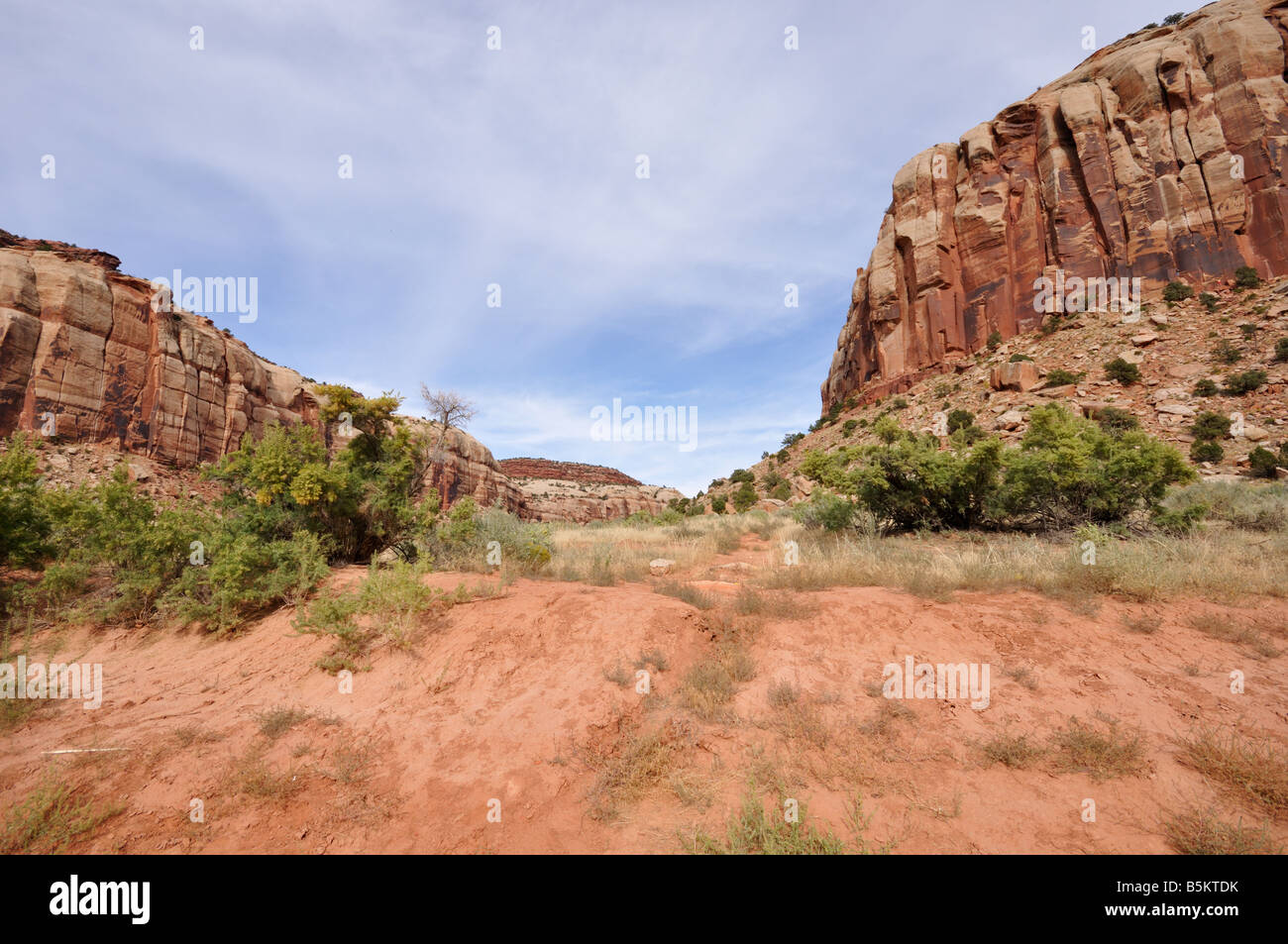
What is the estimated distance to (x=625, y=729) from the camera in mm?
4156

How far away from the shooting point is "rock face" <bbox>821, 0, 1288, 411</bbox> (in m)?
27.9

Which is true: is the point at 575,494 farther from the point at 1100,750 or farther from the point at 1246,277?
the point at 1100,750

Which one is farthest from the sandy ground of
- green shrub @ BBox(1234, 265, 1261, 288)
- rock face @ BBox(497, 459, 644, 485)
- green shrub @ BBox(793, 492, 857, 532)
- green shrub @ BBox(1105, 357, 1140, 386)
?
rock face @ BBox(497, 459, 644, 485)

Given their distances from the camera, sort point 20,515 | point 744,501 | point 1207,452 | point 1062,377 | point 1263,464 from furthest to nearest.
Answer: point 744,501 < point 1062,377 < point 1207,452 < point 1263,464 < point 20,515

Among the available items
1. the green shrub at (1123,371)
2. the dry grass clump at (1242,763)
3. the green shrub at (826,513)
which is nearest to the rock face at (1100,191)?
the green shrub at (1123,371)

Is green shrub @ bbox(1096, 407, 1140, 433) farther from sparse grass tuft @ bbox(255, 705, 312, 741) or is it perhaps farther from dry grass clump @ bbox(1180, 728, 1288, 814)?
sparse grass tuft @ bbox(255, 705, 312, 741)

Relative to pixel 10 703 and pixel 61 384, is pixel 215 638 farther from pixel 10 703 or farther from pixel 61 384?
pixel 61 384

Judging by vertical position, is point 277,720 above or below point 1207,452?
below

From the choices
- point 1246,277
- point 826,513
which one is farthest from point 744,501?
point 1246,277

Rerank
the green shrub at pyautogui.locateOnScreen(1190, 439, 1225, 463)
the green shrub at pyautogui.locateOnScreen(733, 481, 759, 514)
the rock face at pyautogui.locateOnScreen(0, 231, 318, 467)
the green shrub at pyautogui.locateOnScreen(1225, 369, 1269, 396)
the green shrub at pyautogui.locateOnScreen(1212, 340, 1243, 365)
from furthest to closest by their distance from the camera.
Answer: the green shrub at pyautogui.locateOnScreen(733, 481, 759, 514) → the green shrub at pyautogui.locateOnScreen(1212, 340, 1243, 365) → the green shrub at pyautogui.locateOnScreen(1225, 369, 1269, 396) → the rock face at pyautogui.locateOnScreen(0, 231, 318, 467) → the green shrub at pyautogui.locateOnScreen(1190, 439, 1225, 463)

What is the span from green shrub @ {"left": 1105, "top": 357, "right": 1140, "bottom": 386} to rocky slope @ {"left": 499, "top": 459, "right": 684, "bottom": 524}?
105ft

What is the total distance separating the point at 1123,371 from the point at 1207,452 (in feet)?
23.9

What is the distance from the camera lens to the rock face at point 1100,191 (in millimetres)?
27859

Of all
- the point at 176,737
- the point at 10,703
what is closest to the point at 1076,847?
the point at 176,737
